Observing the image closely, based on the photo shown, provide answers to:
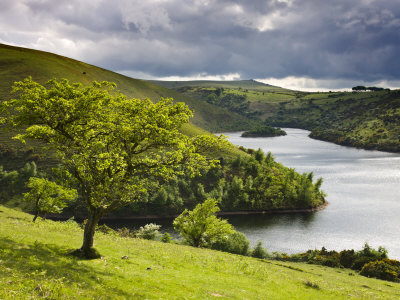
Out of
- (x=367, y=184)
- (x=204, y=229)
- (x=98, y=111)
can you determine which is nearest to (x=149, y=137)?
(x=98, y=111)

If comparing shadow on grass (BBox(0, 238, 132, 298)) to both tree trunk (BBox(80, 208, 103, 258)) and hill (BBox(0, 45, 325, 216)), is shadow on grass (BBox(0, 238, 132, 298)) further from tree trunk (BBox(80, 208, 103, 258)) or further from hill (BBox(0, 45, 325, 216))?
hill (BBox(0, 45, 325, 216))

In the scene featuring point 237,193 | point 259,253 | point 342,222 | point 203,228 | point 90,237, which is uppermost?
point 90,237

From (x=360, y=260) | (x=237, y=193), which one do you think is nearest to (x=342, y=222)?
(x=360, y=260)

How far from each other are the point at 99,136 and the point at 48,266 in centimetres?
1172

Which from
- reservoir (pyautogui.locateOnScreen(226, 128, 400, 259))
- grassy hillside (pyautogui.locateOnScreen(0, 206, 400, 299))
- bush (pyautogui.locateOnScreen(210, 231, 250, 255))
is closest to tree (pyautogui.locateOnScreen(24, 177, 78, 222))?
grassy hillside (pyautogui.locateOnScreen(0, 206, 400, 299))

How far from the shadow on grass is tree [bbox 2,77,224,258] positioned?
319 cm

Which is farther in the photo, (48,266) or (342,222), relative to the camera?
(342,222)

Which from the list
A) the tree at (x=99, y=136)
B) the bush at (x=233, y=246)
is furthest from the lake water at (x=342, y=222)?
the tree at (x=99, y=136)

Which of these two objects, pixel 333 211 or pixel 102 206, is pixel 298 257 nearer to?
pixel 333 211

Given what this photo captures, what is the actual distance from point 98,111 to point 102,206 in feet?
29.1

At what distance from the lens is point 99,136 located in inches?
1057

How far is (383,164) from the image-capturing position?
19438 cm

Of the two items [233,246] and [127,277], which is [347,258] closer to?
[233,246]

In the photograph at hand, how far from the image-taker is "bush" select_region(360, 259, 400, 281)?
60.4m
